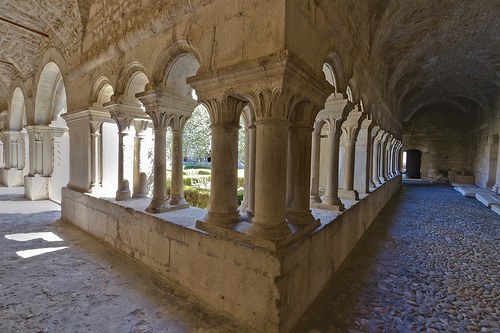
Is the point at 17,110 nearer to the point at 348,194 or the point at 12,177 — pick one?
the point at 12,177

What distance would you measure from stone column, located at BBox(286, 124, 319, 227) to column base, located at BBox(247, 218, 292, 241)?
0.43 meters

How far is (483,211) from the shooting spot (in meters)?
7.13

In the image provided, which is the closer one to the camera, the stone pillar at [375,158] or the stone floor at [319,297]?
the stone floor at [319,297]

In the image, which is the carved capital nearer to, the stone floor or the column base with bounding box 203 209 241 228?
the column base with bounding box 203 209 241 228

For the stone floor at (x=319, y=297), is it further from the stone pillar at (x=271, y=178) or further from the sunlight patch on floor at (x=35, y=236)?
the stone pillar at (x=271, y=178)

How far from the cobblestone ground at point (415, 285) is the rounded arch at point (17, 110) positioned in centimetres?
1134

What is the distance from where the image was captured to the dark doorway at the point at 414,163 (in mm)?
19844

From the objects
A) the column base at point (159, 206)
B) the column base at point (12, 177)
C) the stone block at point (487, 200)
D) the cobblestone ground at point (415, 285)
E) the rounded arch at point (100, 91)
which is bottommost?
the cobblestone ground at point (415, 285)

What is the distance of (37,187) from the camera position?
772 cm

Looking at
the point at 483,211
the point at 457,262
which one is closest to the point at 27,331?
the point at 457,262

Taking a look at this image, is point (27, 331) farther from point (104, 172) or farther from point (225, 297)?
point (104, 172)

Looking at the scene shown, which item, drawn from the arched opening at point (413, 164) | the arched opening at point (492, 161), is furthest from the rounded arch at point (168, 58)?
the arched opening at point (413, 164)

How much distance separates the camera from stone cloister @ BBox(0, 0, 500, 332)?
7.01ft

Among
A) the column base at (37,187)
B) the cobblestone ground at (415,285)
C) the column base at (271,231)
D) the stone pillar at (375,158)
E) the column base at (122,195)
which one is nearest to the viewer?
the column base at (271,231)
